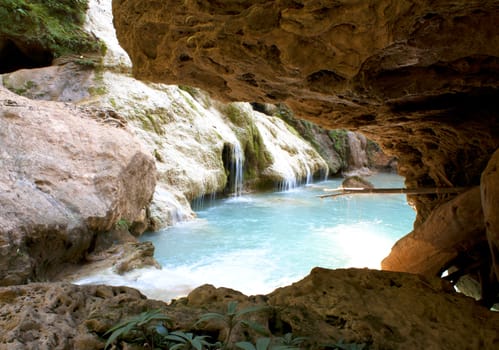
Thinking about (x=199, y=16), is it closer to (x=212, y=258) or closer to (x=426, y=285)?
(x=426, y=285)

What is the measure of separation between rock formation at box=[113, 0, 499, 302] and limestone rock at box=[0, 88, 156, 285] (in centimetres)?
256

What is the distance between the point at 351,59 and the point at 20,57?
13046 millimetres

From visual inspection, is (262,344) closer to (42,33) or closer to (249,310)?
(249,310)

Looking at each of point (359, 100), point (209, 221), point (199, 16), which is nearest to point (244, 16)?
point (199, 16)

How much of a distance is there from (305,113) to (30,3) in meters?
11.1

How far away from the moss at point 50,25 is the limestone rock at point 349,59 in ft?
30.4

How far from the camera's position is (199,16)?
8.64 feet

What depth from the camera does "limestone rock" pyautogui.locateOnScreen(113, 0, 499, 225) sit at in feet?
7.39

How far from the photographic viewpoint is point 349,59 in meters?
2.58

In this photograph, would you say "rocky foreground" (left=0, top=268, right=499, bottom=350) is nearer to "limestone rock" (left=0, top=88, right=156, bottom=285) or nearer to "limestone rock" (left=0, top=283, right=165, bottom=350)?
"limestone rock" (left=0, top=283, right=165, bottom=350)

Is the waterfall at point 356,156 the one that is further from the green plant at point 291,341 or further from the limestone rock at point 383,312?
the green plant at point 291,341

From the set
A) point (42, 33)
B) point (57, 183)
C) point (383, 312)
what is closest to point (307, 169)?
point (42, 33)

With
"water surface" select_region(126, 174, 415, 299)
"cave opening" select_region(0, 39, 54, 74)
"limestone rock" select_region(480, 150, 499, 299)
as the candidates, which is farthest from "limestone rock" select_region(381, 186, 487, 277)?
"cave opening" select_region(0, 39, 54, 74)

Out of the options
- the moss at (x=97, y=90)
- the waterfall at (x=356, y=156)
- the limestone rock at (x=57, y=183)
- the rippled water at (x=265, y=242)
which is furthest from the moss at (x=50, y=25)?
the waterfall at (x=356, y=156)
